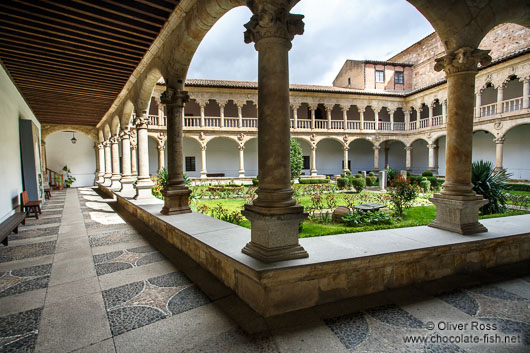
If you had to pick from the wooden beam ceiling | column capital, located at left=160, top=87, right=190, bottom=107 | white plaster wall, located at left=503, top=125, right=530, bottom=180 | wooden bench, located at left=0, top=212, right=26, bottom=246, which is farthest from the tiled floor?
A: white plaster wall, located at left=503, top=125, right=530, bottom=180

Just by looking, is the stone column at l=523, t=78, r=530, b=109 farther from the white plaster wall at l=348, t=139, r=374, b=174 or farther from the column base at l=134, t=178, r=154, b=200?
the column base at l=134, t=178, r=154, b=200

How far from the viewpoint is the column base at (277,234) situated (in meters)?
2.38

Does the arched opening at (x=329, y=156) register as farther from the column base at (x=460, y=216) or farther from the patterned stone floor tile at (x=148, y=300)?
the patterned stone floor tile at (x=148, y=300)

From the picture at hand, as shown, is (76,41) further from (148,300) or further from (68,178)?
(68,178)

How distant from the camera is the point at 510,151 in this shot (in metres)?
17.3

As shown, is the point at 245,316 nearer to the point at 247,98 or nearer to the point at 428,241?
the point at 428,241

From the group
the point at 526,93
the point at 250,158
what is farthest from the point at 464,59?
the point at 250,158

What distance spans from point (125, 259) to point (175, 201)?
153 centimetres

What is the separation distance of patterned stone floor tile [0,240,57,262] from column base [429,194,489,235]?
5.69m

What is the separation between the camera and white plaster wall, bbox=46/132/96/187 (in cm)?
1823

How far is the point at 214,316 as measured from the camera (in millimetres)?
2248

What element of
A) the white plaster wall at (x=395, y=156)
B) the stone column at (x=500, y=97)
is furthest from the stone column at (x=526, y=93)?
the white plaster wall at (x=395, y=156)

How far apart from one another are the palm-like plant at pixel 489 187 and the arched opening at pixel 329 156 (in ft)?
61.5

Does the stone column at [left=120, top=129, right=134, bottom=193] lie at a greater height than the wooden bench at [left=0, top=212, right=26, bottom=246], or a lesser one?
greater
